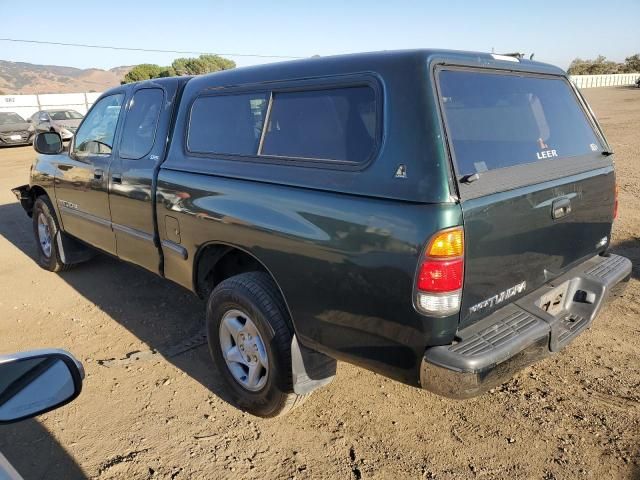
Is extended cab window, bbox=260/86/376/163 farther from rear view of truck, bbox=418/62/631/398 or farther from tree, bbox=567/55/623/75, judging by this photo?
tree, bbox=567/55/623/75

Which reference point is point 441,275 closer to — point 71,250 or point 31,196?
point 71,250

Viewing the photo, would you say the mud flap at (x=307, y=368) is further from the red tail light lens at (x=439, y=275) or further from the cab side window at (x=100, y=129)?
the cab side window at (x=100, y=129)

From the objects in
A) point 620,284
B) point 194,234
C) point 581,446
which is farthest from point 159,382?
point 620,284

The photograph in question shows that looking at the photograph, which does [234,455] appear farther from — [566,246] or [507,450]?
[566,246]

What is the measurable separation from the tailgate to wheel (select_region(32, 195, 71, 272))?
453cm

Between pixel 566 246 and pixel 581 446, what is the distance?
105cm

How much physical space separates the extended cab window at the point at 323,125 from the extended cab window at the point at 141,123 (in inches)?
51.7

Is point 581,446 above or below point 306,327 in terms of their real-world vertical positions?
below

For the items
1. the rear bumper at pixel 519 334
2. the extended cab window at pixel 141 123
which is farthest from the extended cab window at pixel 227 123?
the rear bumper at pixel 519 334

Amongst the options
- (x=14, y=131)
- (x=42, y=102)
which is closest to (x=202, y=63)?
(x=42, y=102)

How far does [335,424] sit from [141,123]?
264 cm

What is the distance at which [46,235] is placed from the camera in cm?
558

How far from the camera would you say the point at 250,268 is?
3.17 m

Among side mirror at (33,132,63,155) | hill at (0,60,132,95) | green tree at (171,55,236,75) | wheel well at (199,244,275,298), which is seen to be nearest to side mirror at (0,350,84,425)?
wheel well at (199,244,275,298)
